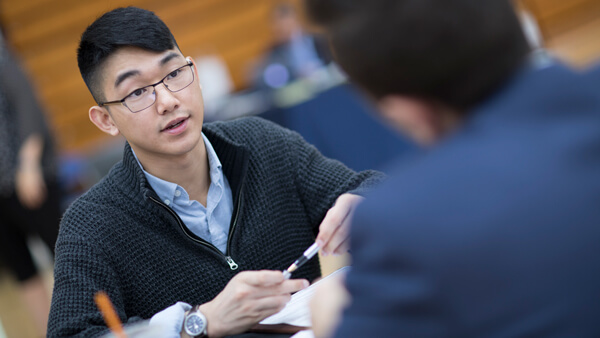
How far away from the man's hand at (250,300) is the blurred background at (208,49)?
2.58m

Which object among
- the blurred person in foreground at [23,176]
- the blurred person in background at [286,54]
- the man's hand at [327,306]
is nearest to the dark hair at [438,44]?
the man's hand at [327,306]

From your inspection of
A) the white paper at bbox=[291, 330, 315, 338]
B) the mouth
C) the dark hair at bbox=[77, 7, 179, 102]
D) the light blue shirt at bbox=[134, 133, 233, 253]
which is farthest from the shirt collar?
the white paper at bbox=[291, 330, 315, 338]

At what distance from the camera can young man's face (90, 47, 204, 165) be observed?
4.34 ft

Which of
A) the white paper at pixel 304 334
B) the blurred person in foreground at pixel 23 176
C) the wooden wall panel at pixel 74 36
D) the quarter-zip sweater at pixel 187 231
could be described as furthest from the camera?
the wooden wall panel at pixel 74 36

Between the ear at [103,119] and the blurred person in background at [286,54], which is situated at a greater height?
the blurred person in background at [286,54]

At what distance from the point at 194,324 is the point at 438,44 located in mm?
718

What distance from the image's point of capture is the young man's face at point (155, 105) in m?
1.32

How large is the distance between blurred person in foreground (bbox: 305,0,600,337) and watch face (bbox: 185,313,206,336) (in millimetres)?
471

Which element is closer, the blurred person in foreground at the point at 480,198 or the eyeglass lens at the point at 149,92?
the blurred person in foreground at the point at 480,198

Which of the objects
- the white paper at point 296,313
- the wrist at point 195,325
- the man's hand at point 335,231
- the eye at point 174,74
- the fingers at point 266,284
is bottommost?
the wrist at point 195,325

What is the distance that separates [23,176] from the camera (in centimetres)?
267

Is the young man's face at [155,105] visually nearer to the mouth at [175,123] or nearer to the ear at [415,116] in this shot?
the mouth at [175,123]

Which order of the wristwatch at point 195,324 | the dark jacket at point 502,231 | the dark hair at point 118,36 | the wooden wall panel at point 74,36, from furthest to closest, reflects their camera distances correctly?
1. the wooden wall panel at point 74,36
2. the dark hair at point 118,36
3. the wristwatch at point 195,324
4. the dark jacket at point 502,231

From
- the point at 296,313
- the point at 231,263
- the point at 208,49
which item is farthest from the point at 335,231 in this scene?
the point at 208,49
